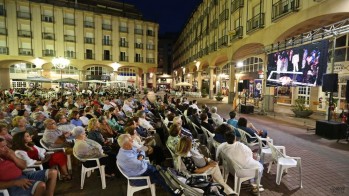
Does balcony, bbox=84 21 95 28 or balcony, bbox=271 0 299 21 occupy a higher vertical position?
balcony, bbox=84 21 95 28

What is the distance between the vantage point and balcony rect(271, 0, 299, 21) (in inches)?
415

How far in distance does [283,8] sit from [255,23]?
9.71 feet

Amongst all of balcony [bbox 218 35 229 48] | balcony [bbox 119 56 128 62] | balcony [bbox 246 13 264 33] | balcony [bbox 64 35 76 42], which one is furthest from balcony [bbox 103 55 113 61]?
balcony [bbox 246 13 264 33]

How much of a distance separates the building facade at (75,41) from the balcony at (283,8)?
26545 mm

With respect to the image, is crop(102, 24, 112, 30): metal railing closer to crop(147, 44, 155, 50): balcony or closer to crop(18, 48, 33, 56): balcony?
crop(147, 44, 155, 50): balcony

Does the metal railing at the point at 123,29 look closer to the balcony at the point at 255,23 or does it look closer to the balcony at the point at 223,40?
the balcony at the point at 223,40

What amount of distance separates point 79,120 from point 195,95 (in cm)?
2339

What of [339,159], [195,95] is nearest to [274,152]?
[339,159]

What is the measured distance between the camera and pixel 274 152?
424cm

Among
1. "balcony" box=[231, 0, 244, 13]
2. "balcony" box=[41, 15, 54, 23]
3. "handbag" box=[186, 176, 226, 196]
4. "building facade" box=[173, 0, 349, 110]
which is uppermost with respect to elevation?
"balcony" box=[41, 15, 54, 23]

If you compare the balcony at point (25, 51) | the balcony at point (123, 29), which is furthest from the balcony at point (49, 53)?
the balcony at point (123, 29)

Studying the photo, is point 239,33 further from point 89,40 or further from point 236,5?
point 89,40

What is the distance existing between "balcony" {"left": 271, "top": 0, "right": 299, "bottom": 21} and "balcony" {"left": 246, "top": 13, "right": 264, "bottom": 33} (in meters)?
1.15

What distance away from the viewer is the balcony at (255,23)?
14023 millimetres
